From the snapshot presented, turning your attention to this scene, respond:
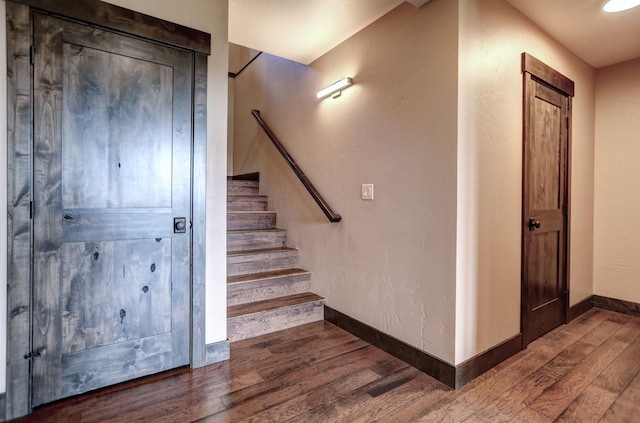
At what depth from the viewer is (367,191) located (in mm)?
2416

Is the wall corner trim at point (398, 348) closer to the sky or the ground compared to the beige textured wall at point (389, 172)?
closer to the ground

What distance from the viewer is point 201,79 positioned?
1991 mm

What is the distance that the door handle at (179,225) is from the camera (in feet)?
6.38

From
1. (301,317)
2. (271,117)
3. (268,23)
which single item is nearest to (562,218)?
(301,317)

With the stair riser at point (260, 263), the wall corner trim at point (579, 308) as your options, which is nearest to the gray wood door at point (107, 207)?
the stair riser at point (260, 263)

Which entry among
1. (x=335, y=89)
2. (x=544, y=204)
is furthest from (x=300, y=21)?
(x=544, y=204)

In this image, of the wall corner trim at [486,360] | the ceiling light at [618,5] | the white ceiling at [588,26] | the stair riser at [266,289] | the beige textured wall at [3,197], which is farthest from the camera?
the stair riser at [266,289]

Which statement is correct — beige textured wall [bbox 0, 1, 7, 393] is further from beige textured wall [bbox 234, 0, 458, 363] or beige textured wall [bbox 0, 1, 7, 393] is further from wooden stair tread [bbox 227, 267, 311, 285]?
beige textured wall [bbox 234, 0, 458, 363]

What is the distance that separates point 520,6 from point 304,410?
112 inches

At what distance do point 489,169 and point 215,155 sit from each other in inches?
70.0

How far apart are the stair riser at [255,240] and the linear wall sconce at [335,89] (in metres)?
1.47

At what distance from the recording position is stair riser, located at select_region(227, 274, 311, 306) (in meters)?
2.65

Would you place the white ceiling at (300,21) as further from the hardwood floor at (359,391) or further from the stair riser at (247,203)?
the hardwood floor at (359,391)

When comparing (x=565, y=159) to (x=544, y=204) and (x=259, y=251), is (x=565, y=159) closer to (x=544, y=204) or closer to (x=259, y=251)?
(x=544, y=204)
